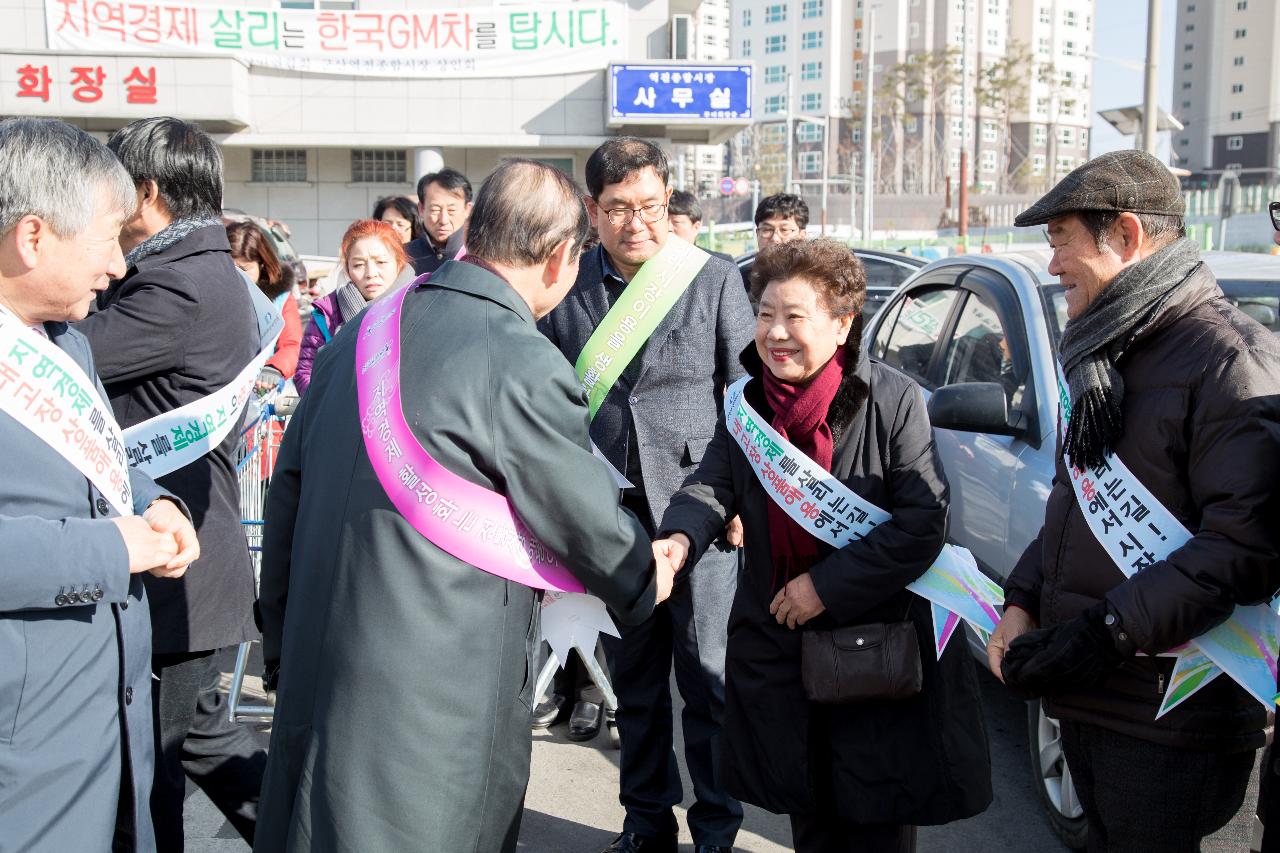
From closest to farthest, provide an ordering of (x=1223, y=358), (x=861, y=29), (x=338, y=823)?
1. (x=338, y=823)
2. (x=1223, y=358)
3. (x=861, y=29)

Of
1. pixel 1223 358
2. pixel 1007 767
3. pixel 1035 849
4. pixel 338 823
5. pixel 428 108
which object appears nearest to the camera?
pixel 338 823

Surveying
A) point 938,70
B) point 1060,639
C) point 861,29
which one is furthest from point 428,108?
point 861,29

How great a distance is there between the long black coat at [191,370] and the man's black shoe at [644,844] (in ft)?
4.51

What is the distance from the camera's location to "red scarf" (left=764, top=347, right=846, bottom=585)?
9.53ft

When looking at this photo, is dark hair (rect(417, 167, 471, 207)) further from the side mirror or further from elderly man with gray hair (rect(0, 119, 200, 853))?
elderly man with gray hair (rect(0, 119, 200, 853))

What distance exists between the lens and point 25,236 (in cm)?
220

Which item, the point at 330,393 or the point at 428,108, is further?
the point at 428,108

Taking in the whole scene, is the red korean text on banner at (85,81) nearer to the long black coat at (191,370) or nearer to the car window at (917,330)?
the car window at (917,330)

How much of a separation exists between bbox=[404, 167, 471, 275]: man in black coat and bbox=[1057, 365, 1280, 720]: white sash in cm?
406

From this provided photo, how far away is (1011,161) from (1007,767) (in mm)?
102814

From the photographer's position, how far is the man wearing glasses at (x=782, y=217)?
23.3ft

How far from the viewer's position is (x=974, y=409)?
4043mm

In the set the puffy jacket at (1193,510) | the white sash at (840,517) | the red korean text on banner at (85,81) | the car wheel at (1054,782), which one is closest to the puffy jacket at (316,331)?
the white sash at (840,517)

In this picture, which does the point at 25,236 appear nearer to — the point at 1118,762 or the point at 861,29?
the point at 1118,762
